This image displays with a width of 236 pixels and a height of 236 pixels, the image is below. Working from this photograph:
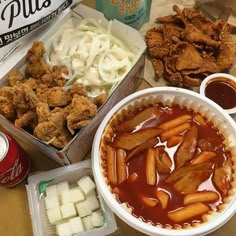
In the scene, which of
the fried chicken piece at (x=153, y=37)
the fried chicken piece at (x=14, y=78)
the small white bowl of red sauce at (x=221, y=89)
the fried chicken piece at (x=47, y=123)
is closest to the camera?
the fried chicken piece at (x=47, y=123)

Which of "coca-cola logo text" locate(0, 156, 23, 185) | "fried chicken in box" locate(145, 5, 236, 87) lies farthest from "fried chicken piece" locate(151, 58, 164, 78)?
"coca-cola logo text" locate(0, 156, 23, 185)

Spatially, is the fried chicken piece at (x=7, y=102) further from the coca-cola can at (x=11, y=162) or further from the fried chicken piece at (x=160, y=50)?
the fried chicken piece at (x=160, y=50)

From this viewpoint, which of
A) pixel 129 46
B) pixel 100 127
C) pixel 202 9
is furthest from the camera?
pixel 202 9

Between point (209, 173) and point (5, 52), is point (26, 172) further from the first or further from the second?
point (209, 173)

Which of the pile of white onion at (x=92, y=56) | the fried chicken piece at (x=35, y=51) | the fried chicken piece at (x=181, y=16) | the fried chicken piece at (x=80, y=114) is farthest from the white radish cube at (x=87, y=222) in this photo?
the fried chicken piece at (x=181, y=16)

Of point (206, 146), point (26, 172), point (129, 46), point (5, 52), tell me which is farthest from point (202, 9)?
Result: point (26, 172)
